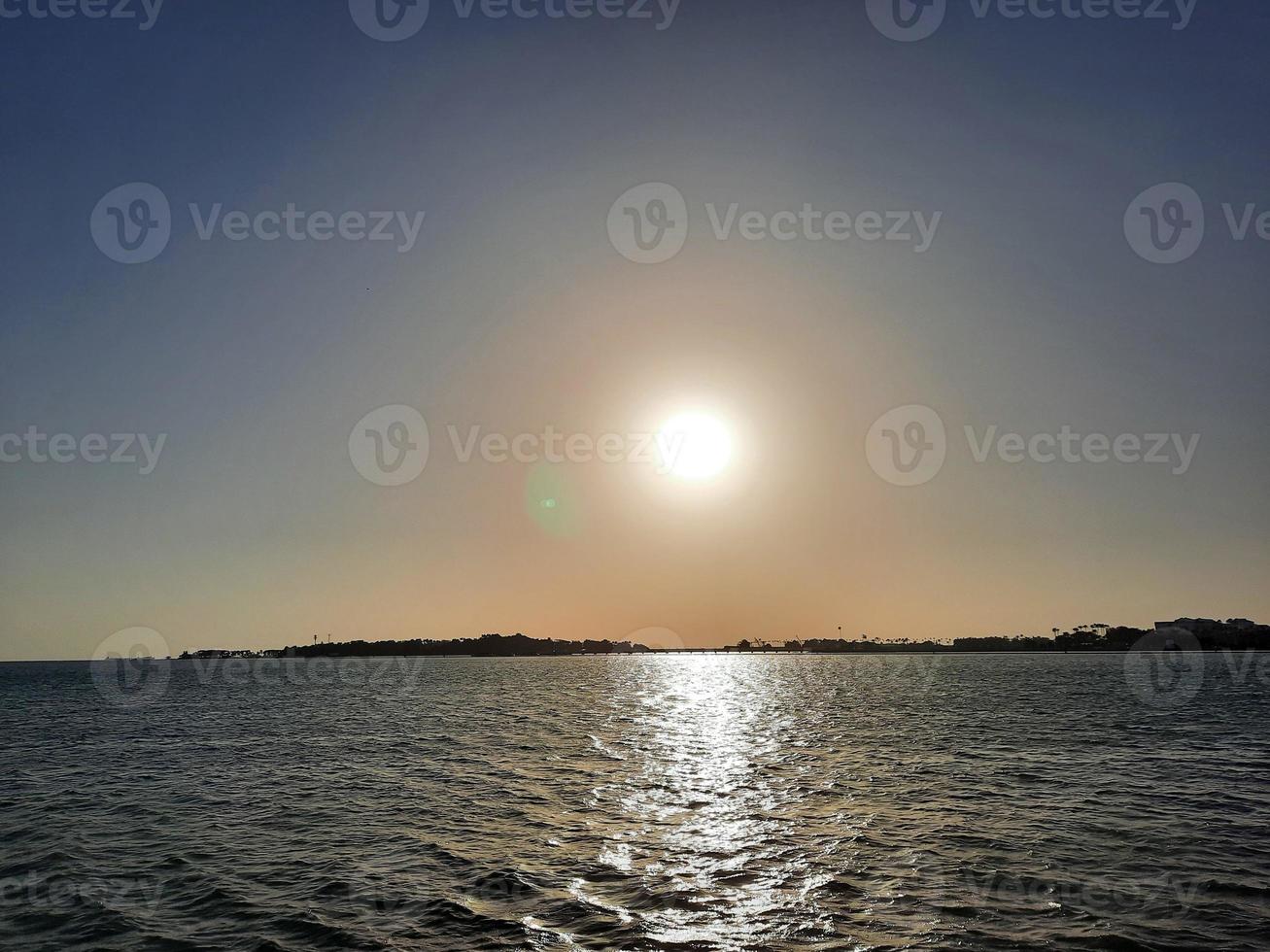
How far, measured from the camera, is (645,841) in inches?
1163

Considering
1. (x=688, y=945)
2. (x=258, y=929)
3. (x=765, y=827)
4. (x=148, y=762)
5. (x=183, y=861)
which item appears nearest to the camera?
(x=688, y=945)

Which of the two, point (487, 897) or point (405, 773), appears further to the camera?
point (405, 773)

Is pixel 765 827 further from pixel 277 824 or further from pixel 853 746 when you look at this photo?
pixel 853 746

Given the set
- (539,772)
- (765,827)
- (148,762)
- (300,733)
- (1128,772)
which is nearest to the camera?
(765,827)

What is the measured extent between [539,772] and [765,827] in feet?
61.1

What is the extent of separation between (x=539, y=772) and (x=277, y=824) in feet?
53.3

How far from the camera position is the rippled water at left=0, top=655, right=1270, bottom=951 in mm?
20812

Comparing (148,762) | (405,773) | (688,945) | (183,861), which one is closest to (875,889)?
(688,945)

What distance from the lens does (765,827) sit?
31250 mm

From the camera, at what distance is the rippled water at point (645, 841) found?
2081 centimetres

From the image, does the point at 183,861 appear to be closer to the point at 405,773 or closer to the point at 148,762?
the point at 405,773

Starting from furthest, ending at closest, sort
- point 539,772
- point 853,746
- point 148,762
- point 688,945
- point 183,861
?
point 853,746, point 148,762, point 539,772, point 183,861, point 688,945

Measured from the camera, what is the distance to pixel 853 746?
56.4m

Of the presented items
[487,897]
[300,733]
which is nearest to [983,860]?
[487,897]
